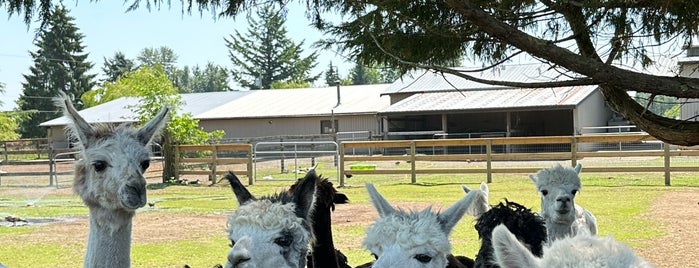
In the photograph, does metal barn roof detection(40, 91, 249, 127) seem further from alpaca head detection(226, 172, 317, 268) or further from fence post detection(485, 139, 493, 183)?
alpaca head detection(226, 172, 317, 268)

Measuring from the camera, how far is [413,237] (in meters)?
4.13

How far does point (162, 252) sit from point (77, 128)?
674cm

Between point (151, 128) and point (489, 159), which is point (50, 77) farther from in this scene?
point (151, 128)

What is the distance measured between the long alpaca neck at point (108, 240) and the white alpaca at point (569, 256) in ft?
9.76

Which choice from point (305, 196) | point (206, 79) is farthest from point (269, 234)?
point (206, 79)

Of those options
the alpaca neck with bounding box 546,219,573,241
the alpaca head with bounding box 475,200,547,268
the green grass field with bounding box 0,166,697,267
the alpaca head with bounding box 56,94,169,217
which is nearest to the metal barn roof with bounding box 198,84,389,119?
the green grass field with bounding box 0,166,697,267

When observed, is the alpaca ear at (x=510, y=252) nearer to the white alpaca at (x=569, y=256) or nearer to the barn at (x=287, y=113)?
the white alpaca at (x=569, y=256)

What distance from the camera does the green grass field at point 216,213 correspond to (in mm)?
11125

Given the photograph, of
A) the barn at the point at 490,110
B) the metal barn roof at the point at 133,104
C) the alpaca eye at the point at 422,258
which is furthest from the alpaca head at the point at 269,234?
the metal barn roof at the point at 133,104

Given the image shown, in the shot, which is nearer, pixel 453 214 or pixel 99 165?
pixel 453 214

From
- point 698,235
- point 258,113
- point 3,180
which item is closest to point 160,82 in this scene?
point 3,180

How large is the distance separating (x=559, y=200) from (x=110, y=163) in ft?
14.5

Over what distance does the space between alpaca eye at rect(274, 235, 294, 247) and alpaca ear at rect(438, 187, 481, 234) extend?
100 centimetres

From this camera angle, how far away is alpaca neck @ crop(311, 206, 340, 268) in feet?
19.3
